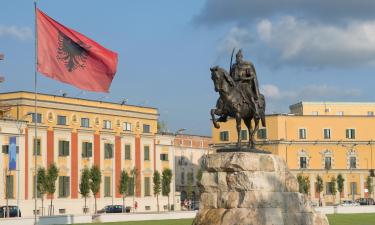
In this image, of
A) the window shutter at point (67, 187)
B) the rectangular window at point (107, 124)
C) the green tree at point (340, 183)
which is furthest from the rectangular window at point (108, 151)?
the green tree at point (340, 183)

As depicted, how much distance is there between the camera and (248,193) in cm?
2778

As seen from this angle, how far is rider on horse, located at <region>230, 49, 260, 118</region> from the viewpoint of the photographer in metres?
30.0

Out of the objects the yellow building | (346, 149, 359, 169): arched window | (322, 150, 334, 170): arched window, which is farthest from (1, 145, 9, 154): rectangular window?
(346, 149, 359, 169): arched window

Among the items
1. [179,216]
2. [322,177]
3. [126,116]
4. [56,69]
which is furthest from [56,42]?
[322,177]

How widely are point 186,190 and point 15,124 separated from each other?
4421 cm

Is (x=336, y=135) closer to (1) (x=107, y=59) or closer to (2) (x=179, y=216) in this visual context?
(2) (x=179, y=216)

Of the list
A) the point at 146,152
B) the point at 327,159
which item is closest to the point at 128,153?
the point at 146,152

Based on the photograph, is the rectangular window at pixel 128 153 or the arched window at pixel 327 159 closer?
the rectangular window at pixel 128 153

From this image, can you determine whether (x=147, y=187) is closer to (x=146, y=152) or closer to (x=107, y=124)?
(x=146, y=152)

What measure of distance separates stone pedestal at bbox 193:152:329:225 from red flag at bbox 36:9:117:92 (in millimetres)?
5996

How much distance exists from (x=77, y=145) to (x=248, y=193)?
63.8m

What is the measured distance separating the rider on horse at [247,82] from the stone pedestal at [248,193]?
2.27m

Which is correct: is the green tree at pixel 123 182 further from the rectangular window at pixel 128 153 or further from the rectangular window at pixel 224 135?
the rectangular window at pixel 224 135

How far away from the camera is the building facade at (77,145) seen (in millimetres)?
80875
